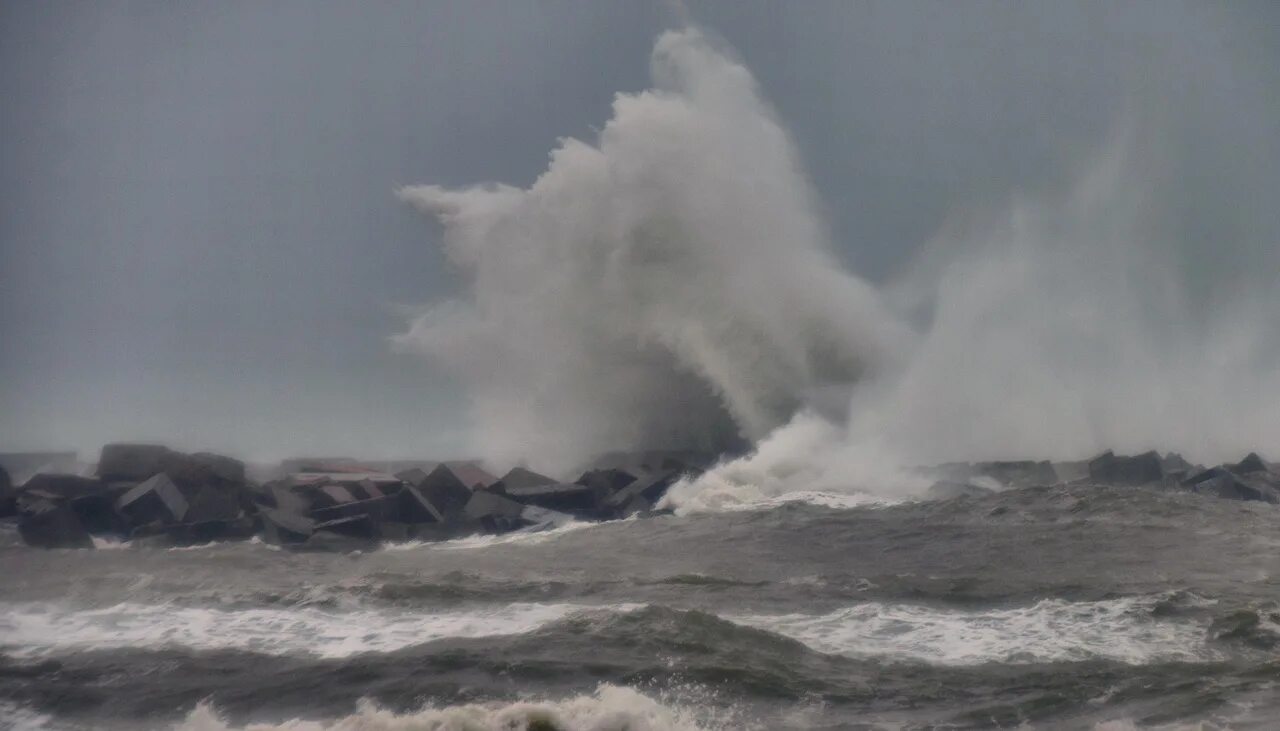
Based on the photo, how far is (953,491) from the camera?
20250 mm

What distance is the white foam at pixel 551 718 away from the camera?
20.0 ft

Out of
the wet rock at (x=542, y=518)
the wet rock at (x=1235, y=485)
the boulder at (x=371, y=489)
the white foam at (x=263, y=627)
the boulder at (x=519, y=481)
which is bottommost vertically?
the white foam at (x=263, y=627)

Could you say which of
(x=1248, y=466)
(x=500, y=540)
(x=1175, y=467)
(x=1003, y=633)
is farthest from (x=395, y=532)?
(x=1175, y=467)

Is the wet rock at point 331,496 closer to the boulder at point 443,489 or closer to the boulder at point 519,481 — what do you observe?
the boulder at point 443,489

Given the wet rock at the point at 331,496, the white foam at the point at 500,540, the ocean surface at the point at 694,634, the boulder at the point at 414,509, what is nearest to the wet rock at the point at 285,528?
the wet rock at the point at 331,496

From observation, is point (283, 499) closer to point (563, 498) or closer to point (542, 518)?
point (542, 518)

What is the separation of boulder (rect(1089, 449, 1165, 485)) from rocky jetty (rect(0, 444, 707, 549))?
9.54 m

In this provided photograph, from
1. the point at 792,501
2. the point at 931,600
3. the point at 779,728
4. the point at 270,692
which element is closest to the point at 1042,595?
the point at 931,600

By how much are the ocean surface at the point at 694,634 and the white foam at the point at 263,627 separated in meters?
0.04

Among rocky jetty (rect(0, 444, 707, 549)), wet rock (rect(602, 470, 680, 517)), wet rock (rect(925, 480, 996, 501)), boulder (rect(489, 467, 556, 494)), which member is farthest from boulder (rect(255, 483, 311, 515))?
wet rock (rect(925, 480, 996, 501))

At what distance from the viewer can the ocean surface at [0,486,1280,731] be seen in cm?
652

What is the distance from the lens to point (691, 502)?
64.6 ft

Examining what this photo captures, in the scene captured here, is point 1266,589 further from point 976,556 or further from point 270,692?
point 270,692

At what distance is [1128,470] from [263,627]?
18.5m
